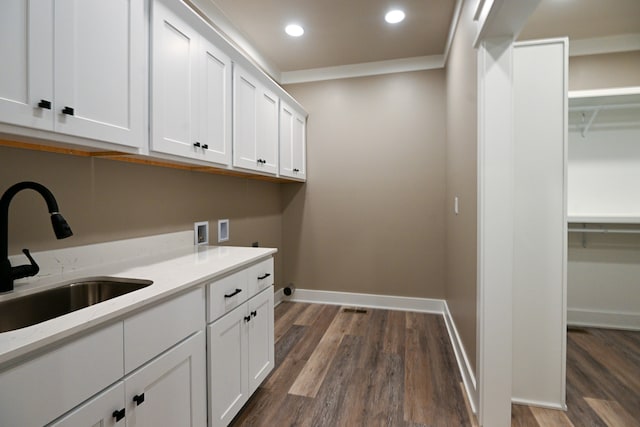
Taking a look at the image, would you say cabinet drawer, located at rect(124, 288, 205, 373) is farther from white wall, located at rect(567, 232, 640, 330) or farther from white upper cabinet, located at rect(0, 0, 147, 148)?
white wall, located at rect(567, 232, 640, 330)

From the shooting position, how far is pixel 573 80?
2805mm

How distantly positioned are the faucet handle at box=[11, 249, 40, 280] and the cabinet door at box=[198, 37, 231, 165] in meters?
0.91

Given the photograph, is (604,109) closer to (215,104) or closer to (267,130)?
(267,130)

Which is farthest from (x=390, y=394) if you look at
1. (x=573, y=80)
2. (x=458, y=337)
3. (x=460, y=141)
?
(x=573, y=80)

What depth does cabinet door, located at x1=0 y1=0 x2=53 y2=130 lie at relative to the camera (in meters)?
0.88

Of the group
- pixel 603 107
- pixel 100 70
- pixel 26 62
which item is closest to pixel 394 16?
pixel 603 107

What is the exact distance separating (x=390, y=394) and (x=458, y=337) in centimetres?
78

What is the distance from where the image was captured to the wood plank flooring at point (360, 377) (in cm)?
169

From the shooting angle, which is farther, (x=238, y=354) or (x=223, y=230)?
(x=223, y=230)

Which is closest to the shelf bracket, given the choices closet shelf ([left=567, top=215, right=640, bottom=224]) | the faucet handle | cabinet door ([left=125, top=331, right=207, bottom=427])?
closet shelf ([left=567, top=215, right=640, bottom=224])

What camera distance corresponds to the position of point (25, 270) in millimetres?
1075

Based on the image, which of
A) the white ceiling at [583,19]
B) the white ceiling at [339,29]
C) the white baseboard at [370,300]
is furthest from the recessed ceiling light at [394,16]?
the white baseboard at [370,300]

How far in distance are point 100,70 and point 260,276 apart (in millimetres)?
1229

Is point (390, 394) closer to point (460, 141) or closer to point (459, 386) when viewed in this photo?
point (459, 386)
